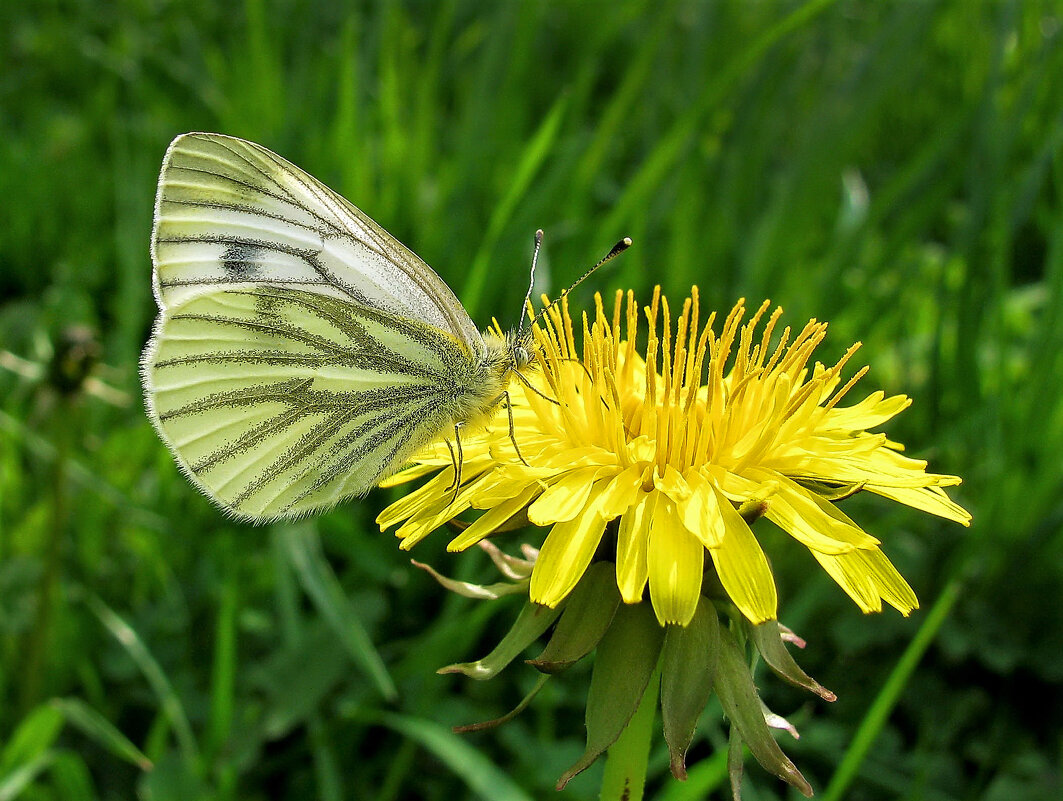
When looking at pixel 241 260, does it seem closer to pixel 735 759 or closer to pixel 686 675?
pixel 686 675

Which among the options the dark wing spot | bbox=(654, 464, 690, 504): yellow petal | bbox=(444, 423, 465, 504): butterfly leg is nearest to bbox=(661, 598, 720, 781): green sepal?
bbox=(654, 464, 690, 504): yellow petal

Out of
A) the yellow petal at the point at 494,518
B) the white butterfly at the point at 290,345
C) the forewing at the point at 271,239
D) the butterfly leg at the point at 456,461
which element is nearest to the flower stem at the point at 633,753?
the yellow petal at the point at 494,518

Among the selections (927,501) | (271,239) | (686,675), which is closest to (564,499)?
(686,675)

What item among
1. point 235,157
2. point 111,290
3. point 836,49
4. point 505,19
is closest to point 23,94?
point 111,290

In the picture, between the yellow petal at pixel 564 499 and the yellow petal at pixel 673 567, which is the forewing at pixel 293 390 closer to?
the yellow petal at pixel 564 499

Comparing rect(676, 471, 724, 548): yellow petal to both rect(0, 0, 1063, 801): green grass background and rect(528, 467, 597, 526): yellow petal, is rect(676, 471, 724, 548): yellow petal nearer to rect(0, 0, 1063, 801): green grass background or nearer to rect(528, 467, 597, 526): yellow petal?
rect(528, 467, 597, 526): yellow petal

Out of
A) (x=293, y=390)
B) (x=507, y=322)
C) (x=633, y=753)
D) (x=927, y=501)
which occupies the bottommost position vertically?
(x=507, y=322)
